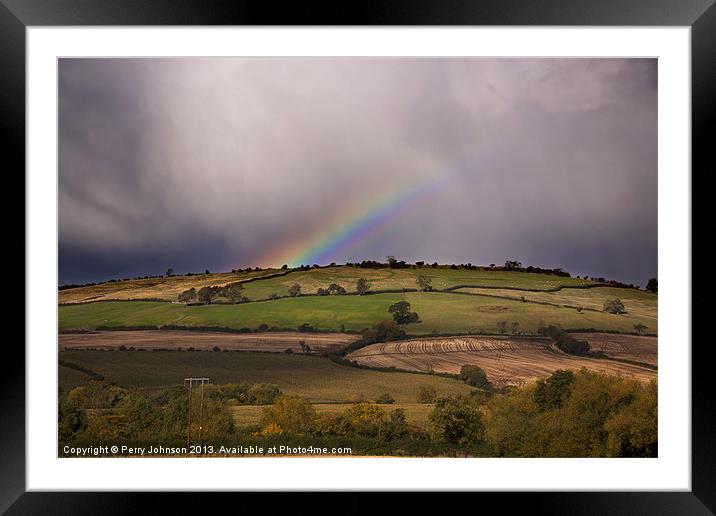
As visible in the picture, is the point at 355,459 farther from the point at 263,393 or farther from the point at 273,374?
the point at 273,374

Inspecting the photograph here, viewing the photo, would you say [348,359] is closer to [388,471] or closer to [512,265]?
[512,265]

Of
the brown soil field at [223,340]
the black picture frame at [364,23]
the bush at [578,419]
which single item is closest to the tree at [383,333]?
the brown soil field at [223,340]

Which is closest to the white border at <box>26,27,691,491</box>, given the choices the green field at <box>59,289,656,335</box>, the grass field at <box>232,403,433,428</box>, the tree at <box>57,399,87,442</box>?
the grass field at <box>232,403,433,428</box>

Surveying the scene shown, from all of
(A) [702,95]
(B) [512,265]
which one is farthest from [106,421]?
(A) [702,95]

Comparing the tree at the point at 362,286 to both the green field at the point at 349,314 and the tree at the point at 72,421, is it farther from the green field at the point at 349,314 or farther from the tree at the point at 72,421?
the tree at the point at 72,421

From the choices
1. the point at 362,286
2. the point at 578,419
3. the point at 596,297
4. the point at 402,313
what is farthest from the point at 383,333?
the point at 596,297
